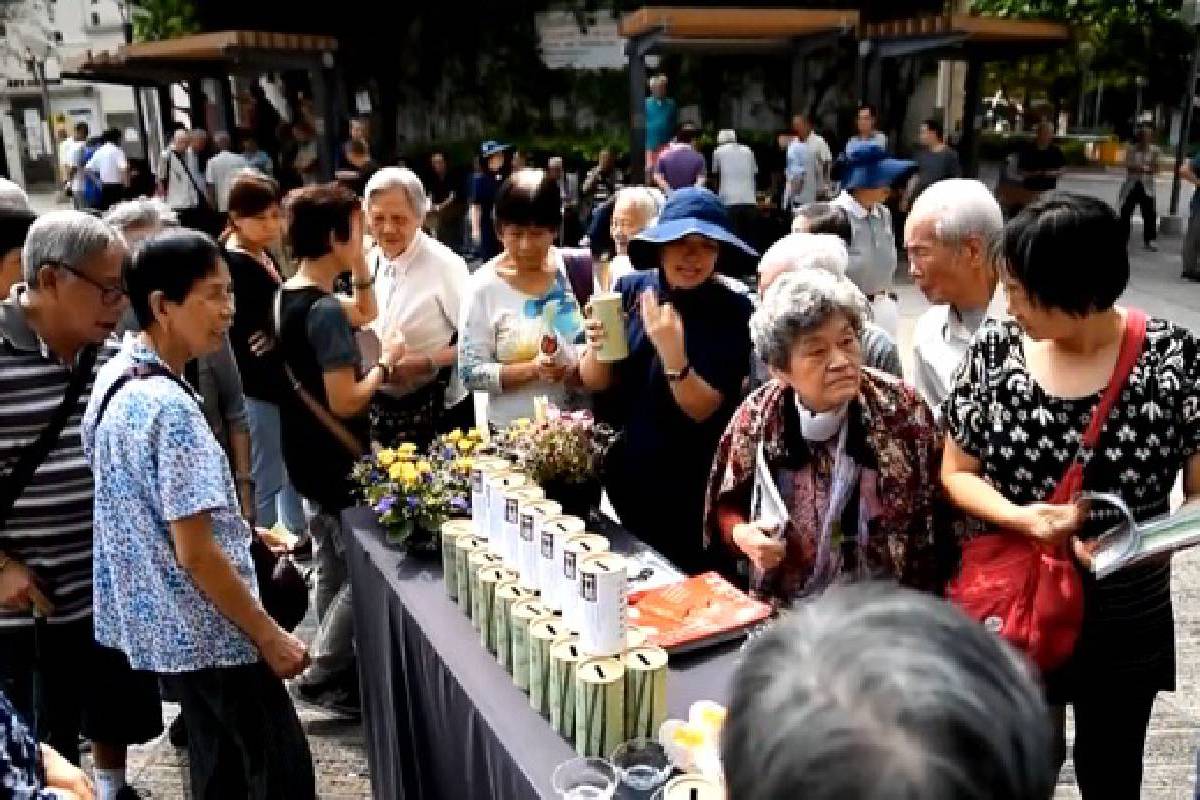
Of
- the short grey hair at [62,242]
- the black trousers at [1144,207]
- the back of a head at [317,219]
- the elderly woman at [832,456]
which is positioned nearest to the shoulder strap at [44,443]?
the short grey hair at [62,242]

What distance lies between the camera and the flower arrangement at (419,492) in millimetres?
2295

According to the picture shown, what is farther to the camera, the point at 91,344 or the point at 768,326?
the point at 91,344

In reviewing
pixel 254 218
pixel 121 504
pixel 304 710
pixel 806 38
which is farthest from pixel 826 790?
pixel 806 38

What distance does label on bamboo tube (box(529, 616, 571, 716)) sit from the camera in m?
1.64

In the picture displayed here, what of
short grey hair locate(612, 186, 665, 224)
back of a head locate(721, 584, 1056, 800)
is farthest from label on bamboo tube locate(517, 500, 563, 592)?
short grey hair locate(612, 186, 665, 224)

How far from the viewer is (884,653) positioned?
70 centimetres

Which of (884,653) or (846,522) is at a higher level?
(884,653)

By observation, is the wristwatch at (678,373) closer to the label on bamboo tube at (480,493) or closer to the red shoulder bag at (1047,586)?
the label on bamboo tube at (480,493)

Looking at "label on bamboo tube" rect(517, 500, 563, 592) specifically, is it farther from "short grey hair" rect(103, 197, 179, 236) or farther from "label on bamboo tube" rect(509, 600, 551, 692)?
"short grey hair" rect(103, 197, 179, 236)

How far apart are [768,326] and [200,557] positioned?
1229 millimetres

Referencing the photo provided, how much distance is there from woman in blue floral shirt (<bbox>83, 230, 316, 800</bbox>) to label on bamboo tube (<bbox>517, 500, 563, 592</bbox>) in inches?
22.6

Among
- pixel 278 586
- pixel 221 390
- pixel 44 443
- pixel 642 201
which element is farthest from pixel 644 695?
pixel 642 201

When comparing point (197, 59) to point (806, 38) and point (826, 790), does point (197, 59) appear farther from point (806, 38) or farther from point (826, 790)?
point (826, 790)

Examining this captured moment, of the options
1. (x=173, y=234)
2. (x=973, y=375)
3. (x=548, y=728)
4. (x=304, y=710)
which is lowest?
(x=304, y=710)
